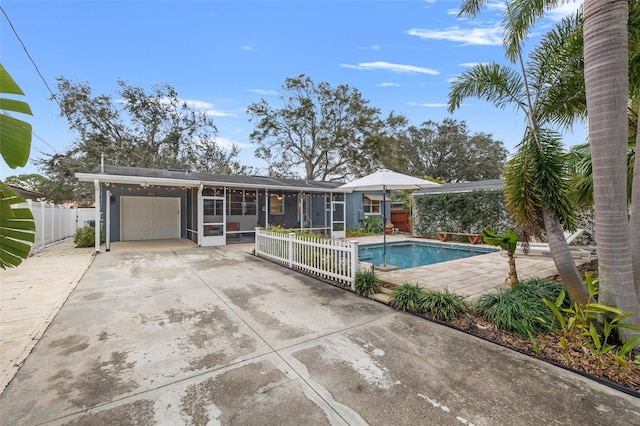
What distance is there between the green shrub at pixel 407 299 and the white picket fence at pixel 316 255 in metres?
1.03

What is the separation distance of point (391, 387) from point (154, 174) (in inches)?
488

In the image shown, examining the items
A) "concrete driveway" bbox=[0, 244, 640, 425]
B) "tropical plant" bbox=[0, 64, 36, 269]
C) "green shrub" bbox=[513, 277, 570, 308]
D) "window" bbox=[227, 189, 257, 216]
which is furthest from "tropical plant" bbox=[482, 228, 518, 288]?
"window" bbox=[227, 189, 257, 216]

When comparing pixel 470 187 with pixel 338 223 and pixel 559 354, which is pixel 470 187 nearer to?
pixel 338 223

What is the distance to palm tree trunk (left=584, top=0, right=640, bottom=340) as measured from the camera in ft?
9.23

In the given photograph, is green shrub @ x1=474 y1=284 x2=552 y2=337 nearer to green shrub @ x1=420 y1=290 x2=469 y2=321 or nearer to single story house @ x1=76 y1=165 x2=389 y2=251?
green shrub @ x1=420 y1=290 x2=469 y2=321

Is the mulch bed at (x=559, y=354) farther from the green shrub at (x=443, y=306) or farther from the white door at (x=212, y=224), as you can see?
the white door at (x=212, y=224)

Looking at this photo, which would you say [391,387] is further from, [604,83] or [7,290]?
[7,290]

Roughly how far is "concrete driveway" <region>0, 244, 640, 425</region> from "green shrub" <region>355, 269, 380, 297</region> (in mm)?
484

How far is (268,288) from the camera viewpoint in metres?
5.51

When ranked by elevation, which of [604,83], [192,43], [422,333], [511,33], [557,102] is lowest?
[422,333]

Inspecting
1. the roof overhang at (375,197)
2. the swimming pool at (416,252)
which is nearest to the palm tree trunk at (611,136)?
the swimming pool at (416,252)

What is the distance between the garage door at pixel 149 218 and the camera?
42.9ft

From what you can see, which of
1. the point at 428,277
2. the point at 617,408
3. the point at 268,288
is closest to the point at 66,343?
the point at 268,288

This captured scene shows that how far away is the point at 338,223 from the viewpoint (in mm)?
15938
